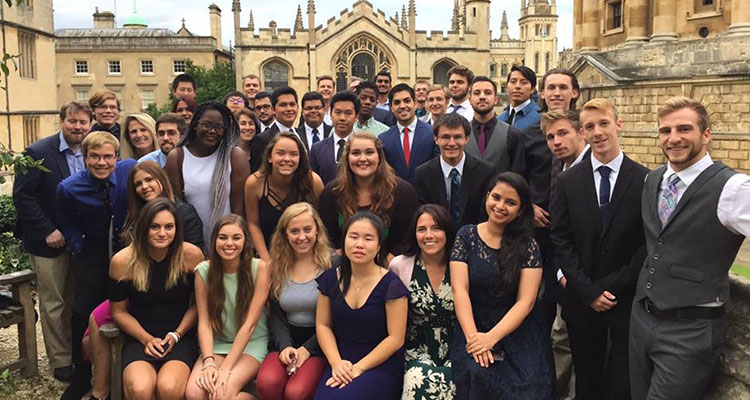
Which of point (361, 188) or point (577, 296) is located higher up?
point (361, 188)

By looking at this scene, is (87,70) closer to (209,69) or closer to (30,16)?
(209,69)

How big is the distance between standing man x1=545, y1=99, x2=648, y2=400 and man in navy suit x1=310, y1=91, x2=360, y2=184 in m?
2.26

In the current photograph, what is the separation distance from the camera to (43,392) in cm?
458

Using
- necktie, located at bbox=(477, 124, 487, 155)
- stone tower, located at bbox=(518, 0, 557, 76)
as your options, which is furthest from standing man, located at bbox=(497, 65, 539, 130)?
stone tower, located at bbox=(518, 0, 557, 76)

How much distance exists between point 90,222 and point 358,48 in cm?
4270

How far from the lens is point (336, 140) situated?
5.39 metres

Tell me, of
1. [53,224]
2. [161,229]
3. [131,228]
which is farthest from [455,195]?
[53,224]

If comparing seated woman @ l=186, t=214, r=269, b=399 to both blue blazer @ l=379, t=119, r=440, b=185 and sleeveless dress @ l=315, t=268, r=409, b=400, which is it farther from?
blue blazer @ l=379, t=119, r=440, b=185

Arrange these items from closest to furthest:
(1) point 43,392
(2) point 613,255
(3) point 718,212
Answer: (3) point 718,212 → (2) point 613,255 → (1) point 43,392

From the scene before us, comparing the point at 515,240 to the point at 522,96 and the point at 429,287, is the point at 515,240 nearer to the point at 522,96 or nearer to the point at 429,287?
the point at 429,287

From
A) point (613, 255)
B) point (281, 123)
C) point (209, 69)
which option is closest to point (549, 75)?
point (613, 255)

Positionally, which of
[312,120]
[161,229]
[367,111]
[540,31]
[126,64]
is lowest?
[161,229]

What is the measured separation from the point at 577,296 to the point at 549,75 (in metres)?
2.15

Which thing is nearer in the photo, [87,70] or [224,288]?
[224,288]
